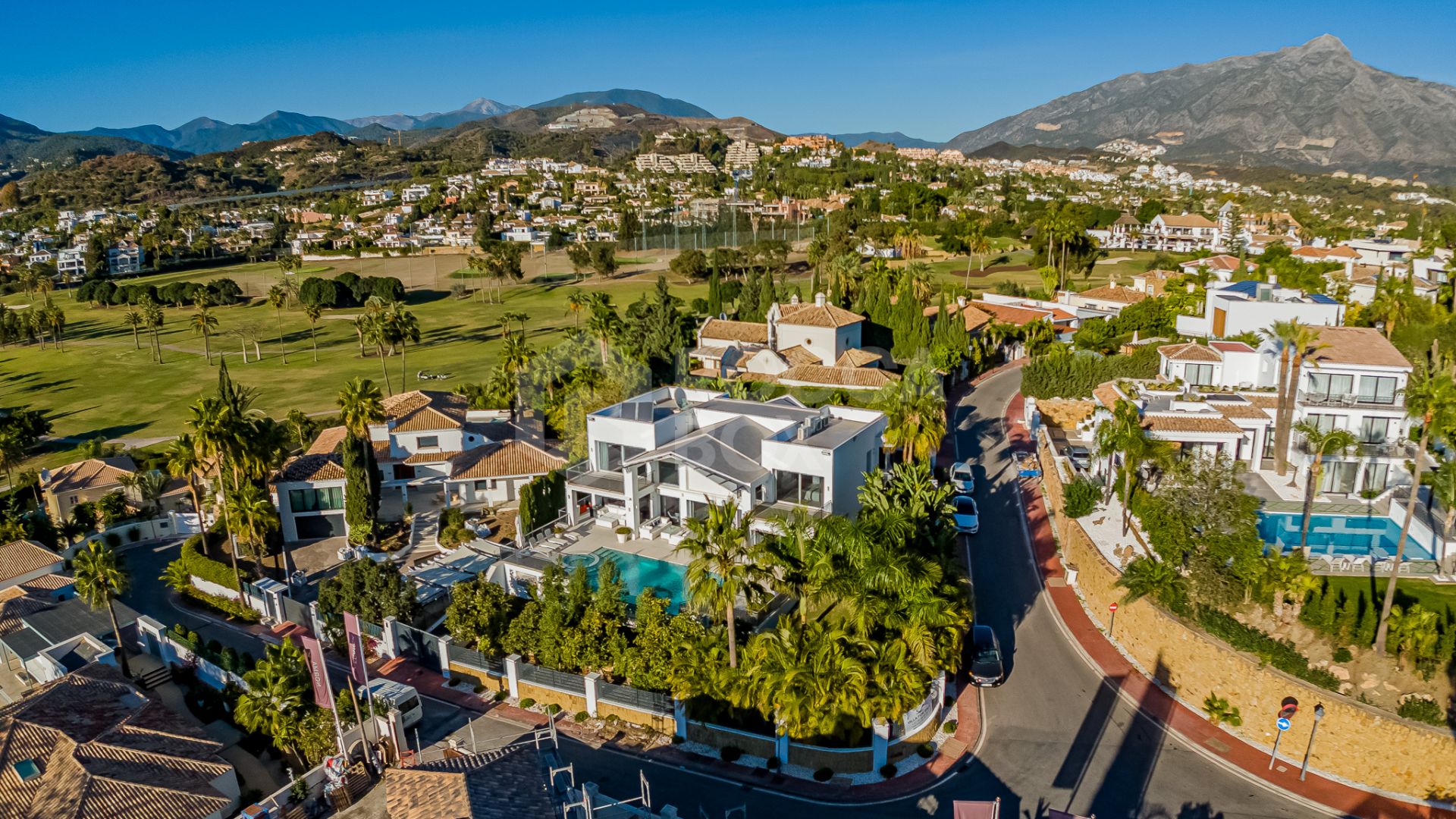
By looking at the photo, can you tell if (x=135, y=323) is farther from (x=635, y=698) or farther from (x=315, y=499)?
(x=635, y=698)

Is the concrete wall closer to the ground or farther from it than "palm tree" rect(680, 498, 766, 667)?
closer to the ground

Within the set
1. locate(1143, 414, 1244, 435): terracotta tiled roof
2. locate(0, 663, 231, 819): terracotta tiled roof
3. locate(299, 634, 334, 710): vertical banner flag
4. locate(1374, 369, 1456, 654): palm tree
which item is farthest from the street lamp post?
locate(0, 663, 231, 819): terracotta tiled roof

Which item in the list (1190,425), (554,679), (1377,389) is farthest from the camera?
(1190,425)

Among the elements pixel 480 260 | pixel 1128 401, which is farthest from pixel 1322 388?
pixel 480 260

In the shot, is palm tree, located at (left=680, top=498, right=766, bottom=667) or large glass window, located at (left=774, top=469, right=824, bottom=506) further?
large glass window, located at (left=774, top=469, right=824, bottom=506)

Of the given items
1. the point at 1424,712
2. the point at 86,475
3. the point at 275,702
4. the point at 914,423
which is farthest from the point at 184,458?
the point at 1424,712

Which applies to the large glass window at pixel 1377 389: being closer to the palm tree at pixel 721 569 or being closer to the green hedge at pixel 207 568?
the palm tree at pixel 721 569

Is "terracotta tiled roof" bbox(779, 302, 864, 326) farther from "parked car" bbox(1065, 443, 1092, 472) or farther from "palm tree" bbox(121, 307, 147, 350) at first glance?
"palm tree" bbox(121, 307, 147, 350)
